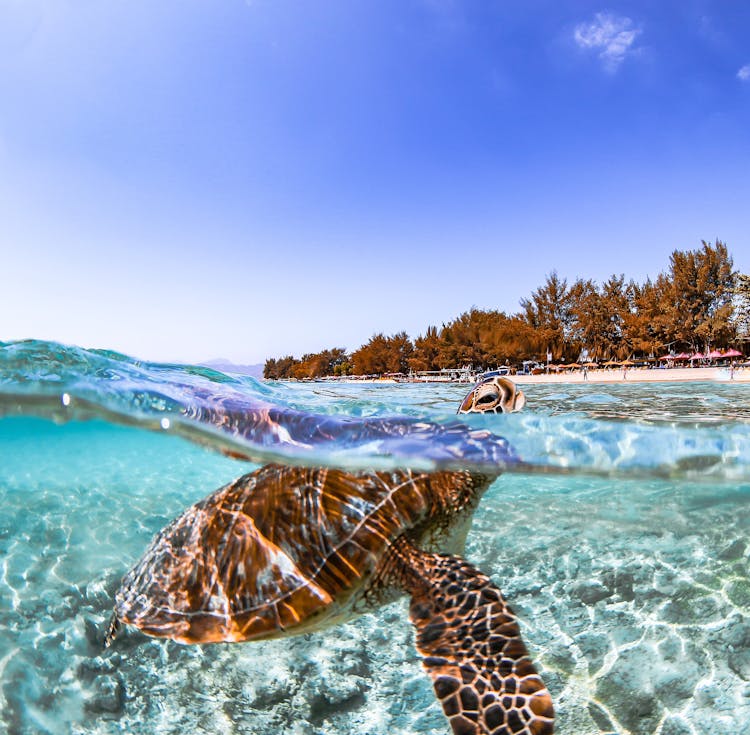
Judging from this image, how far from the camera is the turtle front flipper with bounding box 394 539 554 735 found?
238 centimetres

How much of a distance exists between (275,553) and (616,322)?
218ft

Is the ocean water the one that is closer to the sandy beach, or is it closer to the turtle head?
the turtle head

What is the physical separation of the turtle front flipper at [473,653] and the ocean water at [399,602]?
4.24 ft

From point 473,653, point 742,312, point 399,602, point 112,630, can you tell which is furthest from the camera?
point 742,312

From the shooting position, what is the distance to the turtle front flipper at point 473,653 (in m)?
2.38

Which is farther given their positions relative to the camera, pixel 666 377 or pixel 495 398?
pixel 666 377

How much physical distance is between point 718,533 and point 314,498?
7171 mm

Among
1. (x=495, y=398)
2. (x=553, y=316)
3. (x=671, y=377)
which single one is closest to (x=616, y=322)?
(x=553, y=316)

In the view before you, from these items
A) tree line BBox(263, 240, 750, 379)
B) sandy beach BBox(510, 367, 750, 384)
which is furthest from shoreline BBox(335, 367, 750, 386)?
tree line BBox(263, 240, 750, 379)

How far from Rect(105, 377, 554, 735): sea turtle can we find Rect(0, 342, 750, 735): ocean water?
0.85 meters

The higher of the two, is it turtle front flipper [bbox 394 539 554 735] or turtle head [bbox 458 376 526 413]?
turtle head [bbox 458 376 526 413]

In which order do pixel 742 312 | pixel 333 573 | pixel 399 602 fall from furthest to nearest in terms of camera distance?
pixel 742 312 → pixel 399 602 → pixel 333 573

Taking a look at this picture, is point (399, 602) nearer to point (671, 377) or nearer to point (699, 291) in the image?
point (671, 377)

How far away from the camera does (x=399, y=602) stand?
17.4 feet
